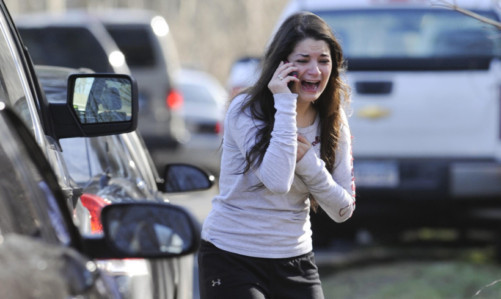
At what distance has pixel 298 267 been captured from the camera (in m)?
3.88

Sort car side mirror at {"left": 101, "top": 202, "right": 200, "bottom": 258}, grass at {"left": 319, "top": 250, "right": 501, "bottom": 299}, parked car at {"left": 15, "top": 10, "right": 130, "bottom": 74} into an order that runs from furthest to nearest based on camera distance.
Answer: parked car at {"left": 15, "top": 10, "right": 130, "bottom": 74} → grass at {"left": 319, "top": 250, "right": 501, "bottom": 299} → car side mirror at {"left": 101, "top": 202, "right": 200, "bottom": 258}

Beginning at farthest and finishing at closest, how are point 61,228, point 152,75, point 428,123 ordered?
point 152,75
point 428,123
point 61,228

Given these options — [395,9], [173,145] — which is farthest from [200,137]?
[395,9]

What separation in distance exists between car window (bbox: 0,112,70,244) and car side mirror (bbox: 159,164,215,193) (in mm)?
Result: 2030

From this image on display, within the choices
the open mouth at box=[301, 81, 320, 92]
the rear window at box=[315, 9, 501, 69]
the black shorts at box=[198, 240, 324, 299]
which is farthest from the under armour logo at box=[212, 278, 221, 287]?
the rear window at box=[315, 9, 501, 69]

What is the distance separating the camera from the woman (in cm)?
377

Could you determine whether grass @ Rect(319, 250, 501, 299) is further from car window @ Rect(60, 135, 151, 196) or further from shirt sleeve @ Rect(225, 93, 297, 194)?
shirt sleeve @ Rect(225, 93, 297, 194)

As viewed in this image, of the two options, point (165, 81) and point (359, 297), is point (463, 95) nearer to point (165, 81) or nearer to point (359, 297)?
point (359, 297)

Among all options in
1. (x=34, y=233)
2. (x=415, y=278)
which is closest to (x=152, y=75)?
(x=415, y=278)

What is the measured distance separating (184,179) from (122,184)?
1.51 feet

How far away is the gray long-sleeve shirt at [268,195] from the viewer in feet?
12.2

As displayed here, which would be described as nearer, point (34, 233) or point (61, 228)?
point (34, 233)

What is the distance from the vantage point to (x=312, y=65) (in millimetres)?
3824

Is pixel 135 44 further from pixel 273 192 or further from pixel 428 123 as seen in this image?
pixel 273 192
